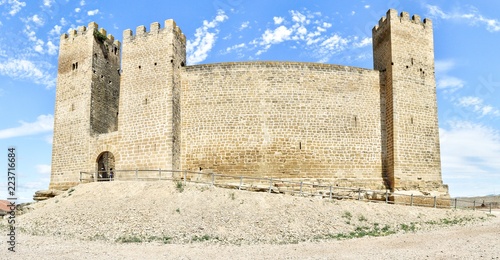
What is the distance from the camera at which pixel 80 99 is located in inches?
845

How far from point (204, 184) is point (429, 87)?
11.8 metres

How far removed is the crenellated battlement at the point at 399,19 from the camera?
69.0ft

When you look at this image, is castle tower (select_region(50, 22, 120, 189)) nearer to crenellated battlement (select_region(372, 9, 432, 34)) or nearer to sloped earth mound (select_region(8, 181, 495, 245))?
sloped earth mound (select_region(8, 181, 495, 245))

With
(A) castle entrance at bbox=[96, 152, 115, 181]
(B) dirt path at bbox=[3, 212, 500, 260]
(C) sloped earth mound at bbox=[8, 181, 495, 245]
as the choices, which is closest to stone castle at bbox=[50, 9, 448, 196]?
(A) castle entrance at bbox=[96, 152, 115, 181]

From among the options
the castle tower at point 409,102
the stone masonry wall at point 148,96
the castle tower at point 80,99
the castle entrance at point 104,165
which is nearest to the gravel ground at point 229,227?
the stone masonry wall at point 148,96

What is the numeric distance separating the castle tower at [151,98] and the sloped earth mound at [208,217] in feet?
7.36

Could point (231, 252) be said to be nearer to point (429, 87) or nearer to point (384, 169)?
point (384, 169)

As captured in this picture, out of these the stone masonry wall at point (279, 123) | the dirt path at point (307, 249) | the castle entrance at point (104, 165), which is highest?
the stone masonry wall at point (279, 123)

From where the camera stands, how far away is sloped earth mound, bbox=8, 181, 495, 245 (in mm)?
13734

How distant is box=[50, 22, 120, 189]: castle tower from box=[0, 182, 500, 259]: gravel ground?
3398 millimetres

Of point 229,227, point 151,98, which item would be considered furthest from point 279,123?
point 229,227

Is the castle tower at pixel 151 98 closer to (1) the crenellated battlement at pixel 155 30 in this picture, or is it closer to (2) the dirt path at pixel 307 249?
(1) the crenellated battlement at pixel 155 30

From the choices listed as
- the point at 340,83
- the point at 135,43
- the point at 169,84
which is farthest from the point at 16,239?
the point at 340,83

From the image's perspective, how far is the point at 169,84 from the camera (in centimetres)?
1933
